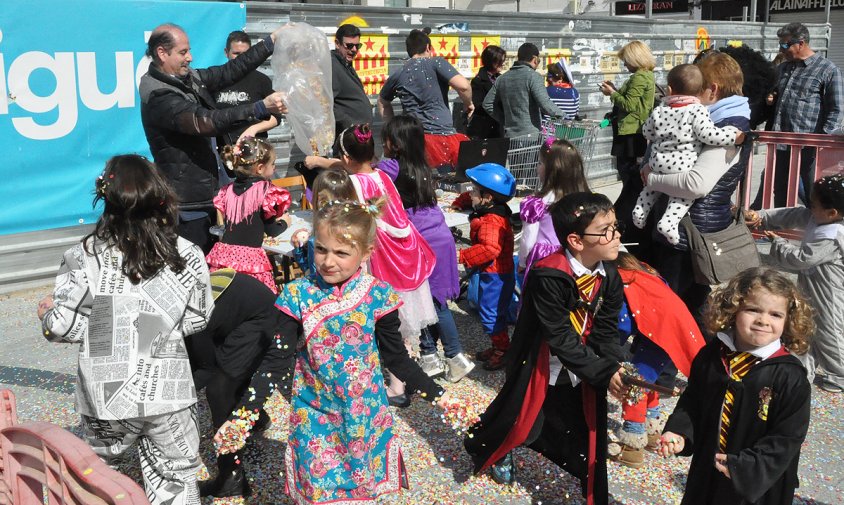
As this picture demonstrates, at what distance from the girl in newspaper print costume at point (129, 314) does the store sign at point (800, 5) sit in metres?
23.9

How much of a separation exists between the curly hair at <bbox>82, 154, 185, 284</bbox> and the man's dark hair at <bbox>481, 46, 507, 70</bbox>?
6.52 metres

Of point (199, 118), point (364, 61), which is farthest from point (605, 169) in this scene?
point (199, 118)

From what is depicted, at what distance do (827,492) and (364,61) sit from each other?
19.8 feet

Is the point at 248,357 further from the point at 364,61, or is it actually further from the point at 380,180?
the point at 364,61

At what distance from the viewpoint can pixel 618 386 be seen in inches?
→ 117

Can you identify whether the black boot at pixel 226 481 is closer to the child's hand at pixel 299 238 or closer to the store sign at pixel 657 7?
A: the child's hand at pixel 299 238

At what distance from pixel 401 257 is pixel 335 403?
65.9 inches

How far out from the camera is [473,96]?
897 centimetres

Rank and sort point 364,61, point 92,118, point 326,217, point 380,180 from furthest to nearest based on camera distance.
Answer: point 364,61 < point 92,118 < point 380,180 < point 326,217

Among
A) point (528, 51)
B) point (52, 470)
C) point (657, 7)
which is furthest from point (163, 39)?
point (657, 7)

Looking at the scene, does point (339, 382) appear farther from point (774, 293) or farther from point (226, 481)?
point (774, 293)

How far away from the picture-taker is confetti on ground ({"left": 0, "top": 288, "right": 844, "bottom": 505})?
363 cm

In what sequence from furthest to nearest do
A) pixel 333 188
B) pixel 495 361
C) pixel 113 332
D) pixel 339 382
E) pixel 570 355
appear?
pixel 495 361 < pixel 333 188 < pixel 570 355 < pixel 339 382 < pixel 113 332

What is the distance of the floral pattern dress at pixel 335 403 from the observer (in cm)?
284
